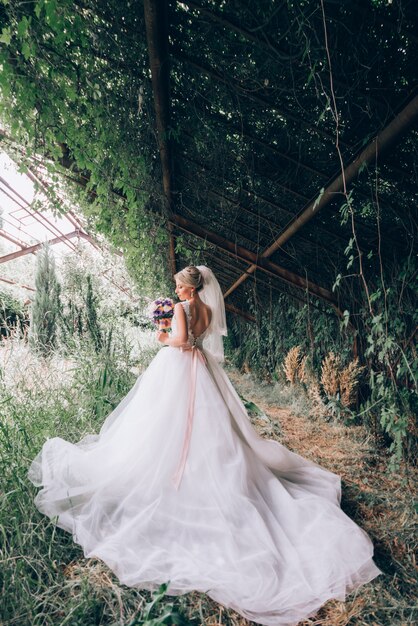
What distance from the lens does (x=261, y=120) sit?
283 cm

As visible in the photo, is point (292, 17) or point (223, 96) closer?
point (292, 17)

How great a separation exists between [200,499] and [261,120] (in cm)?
282

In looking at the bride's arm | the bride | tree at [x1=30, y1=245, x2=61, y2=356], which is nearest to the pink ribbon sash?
the bride

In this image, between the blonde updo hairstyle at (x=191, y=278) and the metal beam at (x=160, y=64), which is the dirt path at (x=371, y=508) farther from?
the metal beam at (x=160, y=64)

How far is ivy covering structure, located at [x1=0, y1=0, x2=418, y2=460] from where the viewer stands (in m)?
1.89

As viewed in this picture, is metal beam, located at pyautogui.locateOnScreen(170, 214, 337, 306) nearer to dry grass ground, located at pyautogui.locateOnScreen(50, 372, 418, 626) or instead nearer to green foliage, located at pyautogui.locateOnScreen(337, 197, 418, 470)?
green foliage, located at pyautogui.locateOnScreen(337, 197, 418, 470)

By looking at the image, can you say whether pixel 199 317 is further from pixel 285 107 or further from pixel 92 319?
pixel 92 319

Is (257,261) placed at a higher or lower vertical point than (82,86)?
lower

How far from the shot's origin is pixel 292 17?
1866 mm

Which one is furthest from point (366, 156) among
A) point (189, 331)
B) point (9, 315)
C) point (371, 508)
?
point (9, 315)

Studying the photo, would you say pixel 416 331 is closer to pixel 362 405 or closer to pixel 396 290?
pixel 396 290

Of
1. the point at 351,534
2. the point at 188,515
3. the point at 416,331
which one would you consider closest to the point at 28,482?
the point at 188,515

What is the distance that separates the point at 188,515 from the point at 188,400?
849mm

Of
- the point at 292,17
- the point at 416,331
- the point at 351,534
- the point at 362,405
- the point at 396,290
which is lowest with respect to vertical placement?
the point at 351,534
